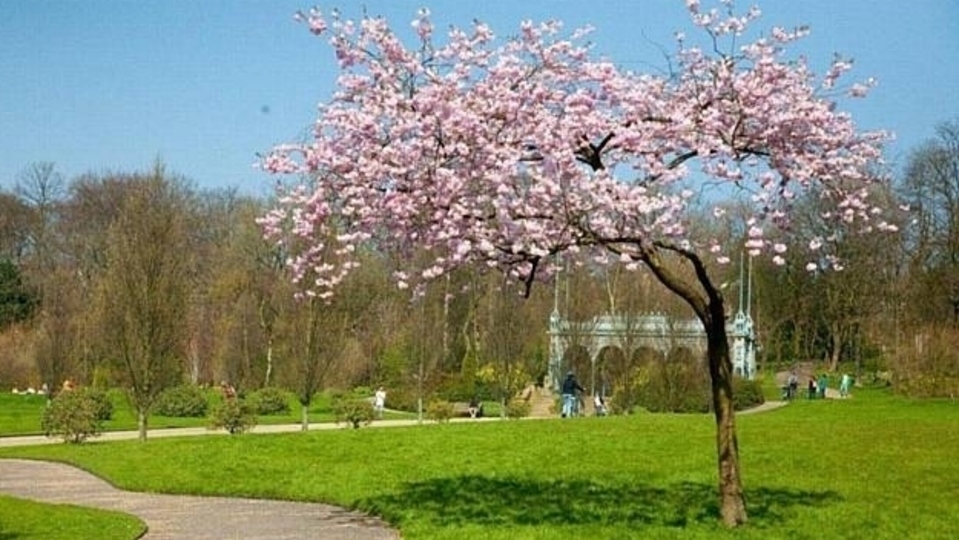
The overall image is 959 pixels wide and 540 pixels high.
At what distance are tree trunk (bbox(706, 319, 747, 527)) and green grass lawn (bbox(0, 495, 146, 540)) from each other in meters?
6.46

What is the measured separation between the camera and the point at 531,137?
39.7 ft

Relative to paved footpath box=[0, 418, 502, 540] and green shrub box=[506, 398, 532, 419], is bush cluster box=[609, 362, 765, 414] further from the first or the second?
paved footpath box=[0, 418, 502, 540]

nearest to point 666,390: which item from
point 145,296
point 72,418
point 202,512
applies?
point 145,296

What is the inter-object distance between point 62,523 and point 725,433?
783cm

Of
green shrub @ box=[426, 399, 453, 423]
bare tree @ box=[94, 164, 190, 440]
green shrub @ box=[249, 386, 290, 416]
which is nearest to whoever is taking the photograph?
bare tree @ box=[94, 164, 190, 440]

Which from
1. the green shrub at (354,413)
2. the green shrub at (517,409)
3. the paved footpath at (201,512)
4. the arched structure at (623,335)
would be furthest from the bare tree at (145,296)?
the arched structure at (623,335)

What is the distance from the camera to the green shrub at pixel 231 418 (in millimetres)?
29656

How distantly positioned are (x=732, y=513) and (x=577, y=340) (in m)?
31.7

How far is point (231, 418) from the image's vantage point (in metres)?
29.7

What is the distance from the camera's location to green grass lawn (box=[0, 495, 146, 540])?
13008mm

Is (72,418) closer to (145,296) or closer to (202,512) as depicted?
(145,296)

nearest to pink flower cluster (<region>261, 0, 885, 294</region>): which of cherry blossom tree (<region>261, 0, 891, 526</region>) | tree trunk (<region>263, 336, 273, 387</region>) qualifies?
cherry blossom tree (<region>261, 0, 891, 526</region>)

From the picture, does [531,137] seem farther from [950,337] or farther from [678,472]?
[950,337]

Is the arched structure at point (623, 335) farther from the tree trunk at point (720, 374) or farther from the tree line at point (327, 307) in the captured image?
the tree trunk at point (720, 374)
